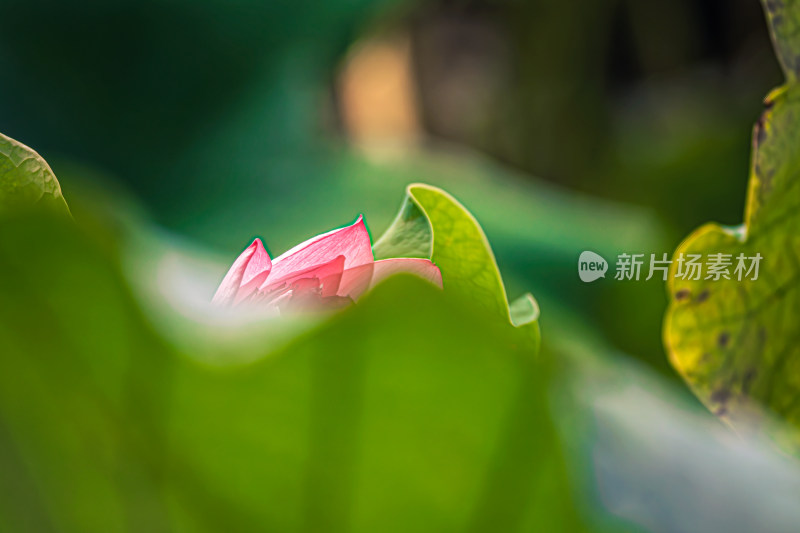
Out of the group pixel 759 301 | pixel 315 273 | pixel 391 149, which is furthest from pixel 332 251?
pixel 391 149

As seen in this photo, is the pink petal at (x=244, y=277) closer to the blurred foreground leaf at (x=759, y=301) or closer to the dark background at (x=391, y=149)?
the blurred foreground leaf at (x=759, y=301)

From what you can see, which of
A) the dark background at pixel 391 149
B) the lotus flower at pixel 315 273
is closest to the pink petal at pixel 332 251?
the lotus flower at pixel 315 273

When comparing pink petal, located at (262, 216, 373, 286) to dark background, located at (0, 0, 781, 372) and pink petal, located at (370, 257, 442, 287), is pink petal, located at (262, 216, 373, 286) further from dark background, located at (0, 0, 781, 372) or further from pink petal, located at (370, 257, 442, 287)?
dark background, located at (0, 0, 781, 372)

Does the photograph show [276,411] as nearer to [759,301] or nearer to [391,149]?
[759,301]

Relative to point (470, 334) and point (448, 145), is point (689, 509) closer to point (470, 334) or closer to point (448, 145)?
point (470, 334)

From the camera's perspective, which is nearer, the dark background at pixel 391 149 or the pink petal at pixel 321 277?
the pink petal at pixel 321 277
